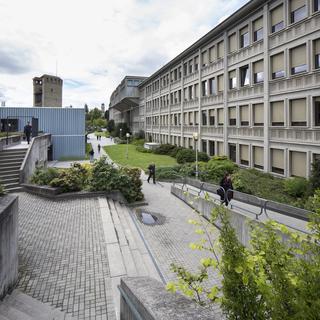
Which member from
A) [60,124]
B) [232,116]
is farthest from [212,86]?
[60,124]

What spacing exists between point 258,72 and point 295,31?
16.1 feet

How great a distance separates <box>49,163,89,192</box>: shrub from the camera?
1502 cm

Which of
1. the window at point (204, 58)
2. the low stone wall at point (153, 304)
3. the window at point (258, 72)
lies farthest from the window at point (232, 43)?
the low stone wall at point (153, 304)

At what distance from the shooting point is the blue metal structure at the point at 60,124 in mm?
35406

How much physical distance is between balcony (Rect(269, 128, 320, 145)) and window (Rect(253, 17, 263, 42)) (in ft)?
27.7

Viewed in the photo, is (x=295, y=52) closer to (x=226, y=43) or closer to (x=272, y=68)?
(x=272, y=68)

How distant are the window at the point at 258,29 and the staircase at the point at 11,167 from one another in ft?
69.3

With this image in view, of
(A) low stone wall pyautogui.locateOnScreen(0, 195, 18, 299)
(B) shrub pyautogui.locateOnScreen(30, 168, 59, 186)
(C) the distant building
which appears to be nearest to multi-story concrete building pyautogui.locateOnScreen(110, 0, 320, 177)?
(B) shrub pyautogui.locateOnScreen(30, 168, 59, 186)

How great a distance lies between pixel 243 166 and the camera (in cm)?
2789

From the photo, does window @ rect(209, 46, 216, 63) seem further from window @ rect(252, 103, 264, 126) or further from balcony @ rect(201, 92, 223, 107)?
window @ rect(252, 103, 264, 126)

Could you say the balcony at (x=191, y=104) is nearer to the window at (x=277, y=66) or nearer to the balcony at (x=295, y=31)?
the window at (x=277, y=66)

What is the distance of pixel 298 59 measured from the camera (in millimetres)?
21047

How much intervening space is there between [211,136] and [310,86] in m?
14.8

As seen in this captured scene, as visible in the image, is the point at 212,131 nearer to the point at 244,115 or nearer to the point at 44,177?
the point at 244,115
